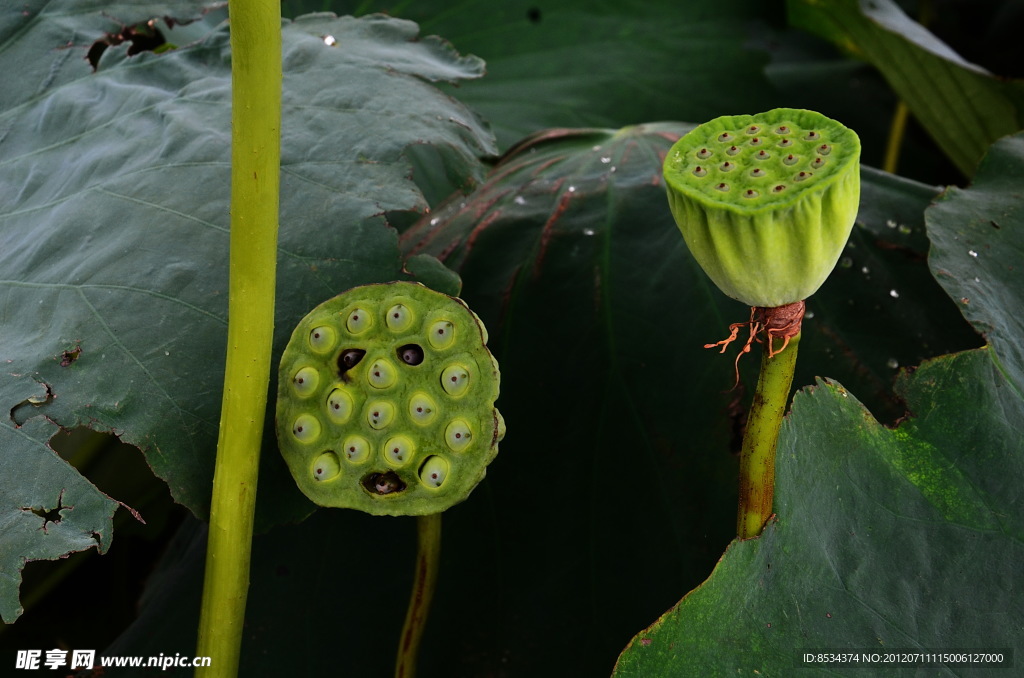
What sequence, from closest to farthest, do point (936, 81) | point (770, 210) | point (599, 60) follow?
point (770, 210), point (936, 81), point (599, 60)

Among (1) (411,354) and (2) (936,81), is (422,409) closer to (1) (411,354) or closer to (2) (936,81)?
(1) (411,354)

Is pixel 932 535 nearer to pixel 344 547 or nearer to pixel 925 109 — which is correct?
pixel 344 547

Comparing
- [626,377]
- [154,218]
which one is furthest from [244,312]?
[626,377]

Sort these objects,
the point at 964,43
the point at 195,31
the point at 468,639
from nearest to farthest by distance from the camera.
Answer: the point at 468,639, the point at 195,31, the point at 964,43

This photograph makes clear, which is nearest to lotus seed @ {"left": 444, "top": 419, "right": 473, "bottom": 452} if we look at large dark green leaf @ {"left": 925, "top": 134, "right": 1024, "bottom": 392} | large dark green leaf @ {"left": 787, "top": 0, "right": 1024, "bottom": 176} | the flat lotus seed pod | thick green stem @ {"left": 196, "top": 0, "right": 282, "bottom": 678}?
the flat lotus seed pod

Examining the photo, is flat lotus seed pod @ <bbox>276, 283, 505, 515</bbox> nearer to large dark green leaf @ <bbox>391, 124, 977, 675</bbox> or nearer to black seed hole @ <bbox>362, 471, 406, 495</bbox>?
black seed hole @ <bbox>362, 471, 406, 495</bbox>

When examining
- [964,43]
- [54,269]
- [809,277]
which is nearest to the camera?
[809,277]

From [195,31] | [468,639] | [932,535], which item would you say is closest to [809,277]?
[932,535]

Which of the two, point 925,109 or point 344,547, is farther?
point 925,109

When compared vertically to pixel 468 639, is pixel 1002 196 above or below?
above
